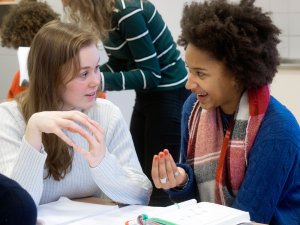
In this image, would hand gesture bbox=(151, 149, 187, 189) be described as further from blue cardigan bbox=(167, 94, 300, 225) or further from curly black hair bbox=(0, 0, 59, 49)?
curly black hair bbox=(0, 0, 59, 49)

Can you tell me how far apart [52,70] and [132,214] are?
0.53 meters

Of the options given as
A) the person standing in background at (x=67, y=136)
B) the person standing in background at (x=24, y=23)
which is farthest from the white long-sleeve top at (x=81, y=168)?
the person standing in background at (x=24, y=23)

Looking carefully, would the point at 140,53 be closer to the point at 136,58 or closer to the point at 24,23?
the point at 136,58

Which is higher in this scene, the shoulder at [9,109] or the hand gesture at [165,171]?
the shoulder at [9,109]

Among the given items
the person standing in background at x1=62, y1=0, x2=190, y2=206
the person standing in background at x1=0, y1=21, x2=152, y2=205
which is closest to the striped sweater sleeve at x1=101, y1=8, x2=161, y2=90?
the person standing in background at x1=62, y1=0, x2=190, y2=206

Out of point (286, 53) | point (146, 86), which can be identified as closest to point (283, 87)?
point (286, 53)

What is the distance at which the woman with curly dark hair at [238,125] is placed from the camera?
4.16ft

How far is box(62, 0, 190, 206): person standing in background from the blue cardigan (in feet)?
2.94

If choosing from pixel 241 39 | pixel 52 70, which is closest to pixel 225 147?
pixel 241 39

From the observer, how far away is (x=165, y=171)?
1315 millimetres

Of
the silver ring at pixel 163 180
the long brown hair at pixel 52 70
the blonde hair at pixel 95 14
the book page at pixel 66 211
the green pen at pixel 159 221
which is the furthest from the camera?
the blonde hair at pixel 95 14

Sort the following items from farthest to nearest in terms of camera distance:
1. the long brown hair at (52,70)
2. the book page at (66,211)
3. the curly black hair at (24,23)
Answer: the curly black hair at (24,23)
the long brown hair at (52,70)
the book page at (66,211)

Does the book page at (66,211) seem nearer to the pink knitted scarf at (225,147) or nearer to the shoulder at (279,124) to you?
the pink knitted scarf at (225,147)

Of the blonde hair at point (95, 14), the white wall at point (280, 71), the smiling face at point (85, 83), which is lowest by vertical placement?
the white wall at point (280, 71)
